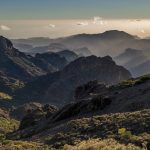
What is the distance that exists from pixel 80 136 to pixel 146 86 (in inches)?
1463

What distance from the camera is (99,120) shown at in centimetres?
5419

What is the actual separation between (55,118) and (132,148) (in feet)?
175

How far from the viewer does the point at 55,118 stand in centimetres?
8394

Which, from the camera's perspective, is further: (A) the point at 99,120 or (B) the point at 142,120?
(A) the point at 99,120

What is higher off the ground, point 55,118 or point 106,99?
point 106,99

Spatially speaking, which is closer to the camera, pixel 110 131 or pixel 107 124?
pixel 110 131

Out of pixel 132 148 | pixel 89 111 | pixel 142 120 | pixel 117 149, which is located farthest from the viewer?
pixel 89 111

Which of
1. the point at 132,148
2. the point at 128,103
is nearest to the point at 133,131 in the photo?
the point at 132,148

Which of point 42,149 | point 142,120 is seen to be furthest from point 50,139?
point 142,120

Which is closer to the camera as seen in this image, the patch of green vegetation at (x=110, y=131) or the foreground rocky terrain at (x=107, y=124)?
the foreground rocky terrain at (x=107, y=124)

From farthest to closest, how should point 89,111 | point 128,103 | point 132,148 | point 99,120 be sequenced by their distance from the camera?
point 89,111 → point 128,103 → point 99,120 → point 132,148

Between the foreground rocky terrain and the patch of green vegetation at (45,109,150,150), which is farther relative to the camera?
the patch of green vegetation at (45,109,150,150)

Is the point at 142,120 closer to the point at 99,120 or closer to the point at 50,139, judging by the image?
the point at 99,120

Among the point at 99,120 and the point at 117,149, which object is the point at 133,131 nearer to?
the point at 99,120
